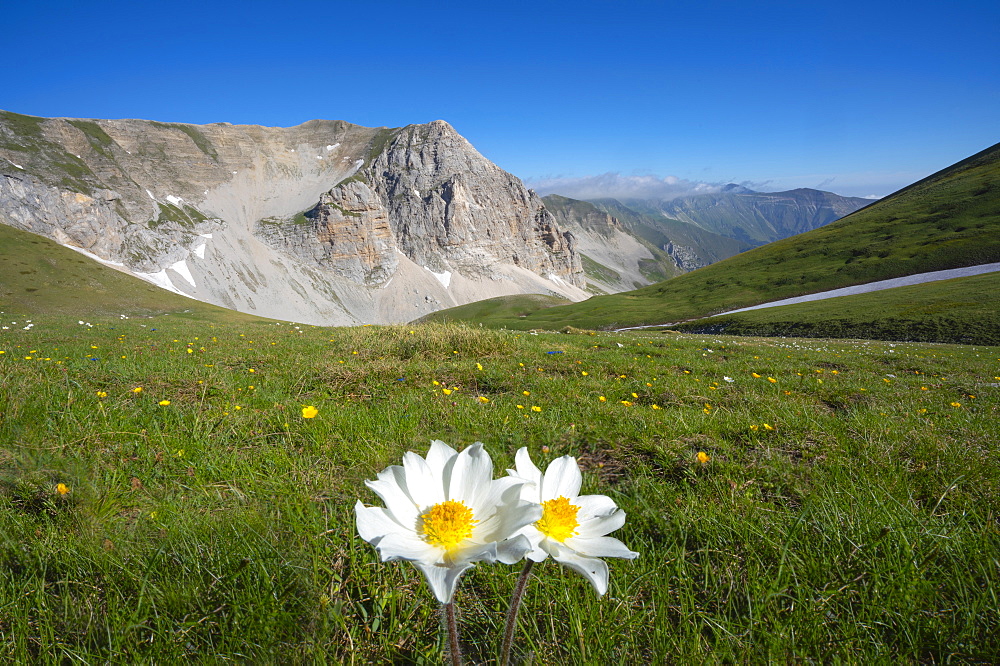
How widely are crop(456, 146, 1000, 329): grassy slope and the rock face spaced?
3411 inches

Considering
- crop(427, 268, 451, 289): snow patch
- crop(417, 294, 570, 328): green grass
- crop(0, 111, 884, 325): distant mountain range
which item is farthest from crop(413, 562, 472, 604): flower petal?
crop(427, 268, 451, 289): snow patch

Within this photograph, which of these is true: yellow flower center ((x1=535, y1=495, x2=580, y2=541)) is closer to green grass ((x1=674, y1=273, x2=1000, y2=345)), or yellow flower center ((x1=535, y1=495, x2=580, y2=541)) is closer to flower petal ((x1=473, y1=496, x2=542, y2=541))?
flower petal ((x1=473, y1=496, x2=542, y2=541))

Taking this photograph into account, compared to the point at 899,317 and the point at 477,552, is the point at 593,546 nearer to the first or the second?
the point at 477,552

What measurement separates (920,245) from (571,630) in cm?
11034

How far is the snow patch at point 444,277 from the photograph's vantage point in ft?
572

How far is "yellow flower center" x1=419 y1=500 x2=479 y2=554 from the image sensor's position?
1.27 metres

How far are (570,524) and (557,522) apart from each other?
0.17 feet

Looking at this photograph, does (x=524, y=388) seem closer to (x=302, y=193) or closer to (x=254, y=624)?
(x=254, y=624)

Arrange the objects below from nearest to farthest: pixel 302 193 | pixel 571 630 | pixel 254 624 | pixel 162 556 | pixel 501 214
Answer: pixel 254 624 → pixel 571 630 → pixel 162 556 → pixel 302 193 → pixel 501 214

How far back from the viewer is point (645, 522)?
2.60m

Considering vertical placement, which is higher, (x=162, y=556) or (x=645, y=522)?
(x=162, y=556)

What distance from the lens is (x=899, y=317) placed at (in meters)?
40.0

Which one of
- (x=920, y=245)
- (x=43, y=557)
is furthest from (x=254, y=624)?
(x=920, y=245)

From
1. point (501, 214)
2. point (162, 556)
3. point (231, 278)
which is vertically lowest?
point (162, 556)
